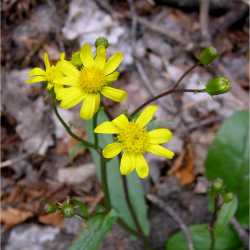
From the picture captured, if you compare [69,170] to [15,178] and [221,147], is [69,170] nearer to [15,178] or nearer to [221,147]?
[15,178]

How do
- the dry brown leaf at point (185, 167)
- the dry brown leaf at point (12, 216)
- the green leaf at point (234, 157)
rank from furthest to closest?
1. the dry brown leaf at point (185, 167)
2. the dry brown leaf at point (12, 216)
3. the green leaf at point (234, 157)

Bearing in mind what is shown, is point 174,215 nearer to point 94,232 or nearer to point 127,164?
point 94,232

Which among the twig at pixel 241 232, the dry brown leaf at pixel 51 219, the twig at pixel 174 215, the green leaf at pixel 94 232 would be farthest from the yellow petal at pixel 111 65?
the twig at pixel 241 232

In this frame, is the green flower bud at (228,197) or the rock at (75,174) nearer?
the green flower bud at (228,197)

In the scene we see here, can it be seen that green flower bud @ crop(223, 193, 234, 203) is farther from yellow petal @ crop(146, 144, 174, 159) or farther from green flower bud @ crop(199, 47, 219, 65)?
green flower bud @ crop(199, 47, 219, 65)

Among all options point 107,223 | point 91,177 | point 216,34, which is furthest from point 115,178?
point 216,34

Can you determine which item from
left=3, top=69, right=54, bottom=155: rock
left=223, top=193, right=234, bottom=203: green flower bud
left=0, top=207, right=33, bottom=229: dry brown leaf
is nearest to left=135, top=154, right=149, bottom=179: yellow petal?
left=223, top=193, right=234, bottom=203: green flower bud

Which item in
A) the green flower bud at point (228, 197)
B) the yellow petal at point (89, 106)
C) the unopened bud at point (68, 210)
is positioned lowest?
the green flower bud at point (228, 197)

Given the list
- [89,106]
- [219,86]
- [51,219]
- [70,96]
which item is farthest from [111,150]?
[51,219]

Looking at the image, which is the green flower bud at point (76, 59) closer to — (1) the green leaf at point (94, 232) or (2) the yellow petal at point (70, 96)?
(2) the yellow petal at point (70, 96)
